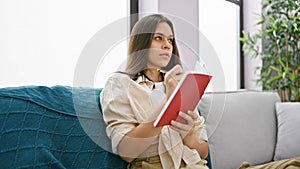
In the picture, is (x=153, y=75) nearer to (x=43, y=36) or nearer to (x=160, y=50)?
(x=160, y=50)

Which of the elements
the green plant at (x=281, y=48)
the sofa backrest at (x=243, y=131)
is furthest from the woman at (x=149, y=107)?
the green plant at (x=281, y=48)

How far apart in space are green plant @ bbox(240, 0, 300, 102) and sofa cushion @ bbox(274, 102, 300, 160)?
3.18 feet

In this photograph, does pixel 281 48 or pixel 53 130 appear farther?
pixel 281 48

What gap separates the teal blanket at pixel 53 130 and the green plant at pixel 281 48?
2.31 m

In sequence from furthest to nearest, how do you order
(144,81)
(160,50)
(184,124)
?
(144,81) < (184,124) < (160,50)

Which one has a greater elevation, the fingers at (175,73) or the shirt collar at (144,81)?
the fingers at (175,73)

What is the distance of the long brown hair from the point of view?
46.2 inches

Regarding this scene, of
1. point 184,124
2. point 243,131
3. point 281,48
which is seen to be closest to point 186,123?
point 184,124

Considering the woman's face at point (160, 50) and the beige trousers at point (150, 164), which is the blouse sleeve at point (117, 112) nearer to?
the beige trousers at point (150, 164)

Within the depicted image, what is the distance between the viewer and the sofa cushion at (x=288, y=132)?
243 cm

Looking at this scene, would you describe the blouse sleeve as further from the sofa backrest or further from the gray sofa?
the sofa backrest

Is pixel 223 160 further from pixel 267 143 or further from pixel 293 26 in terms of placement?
pixel 293 26

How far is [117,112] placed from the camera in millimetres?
1446

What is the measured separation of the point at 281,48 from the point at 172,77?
266 cm
